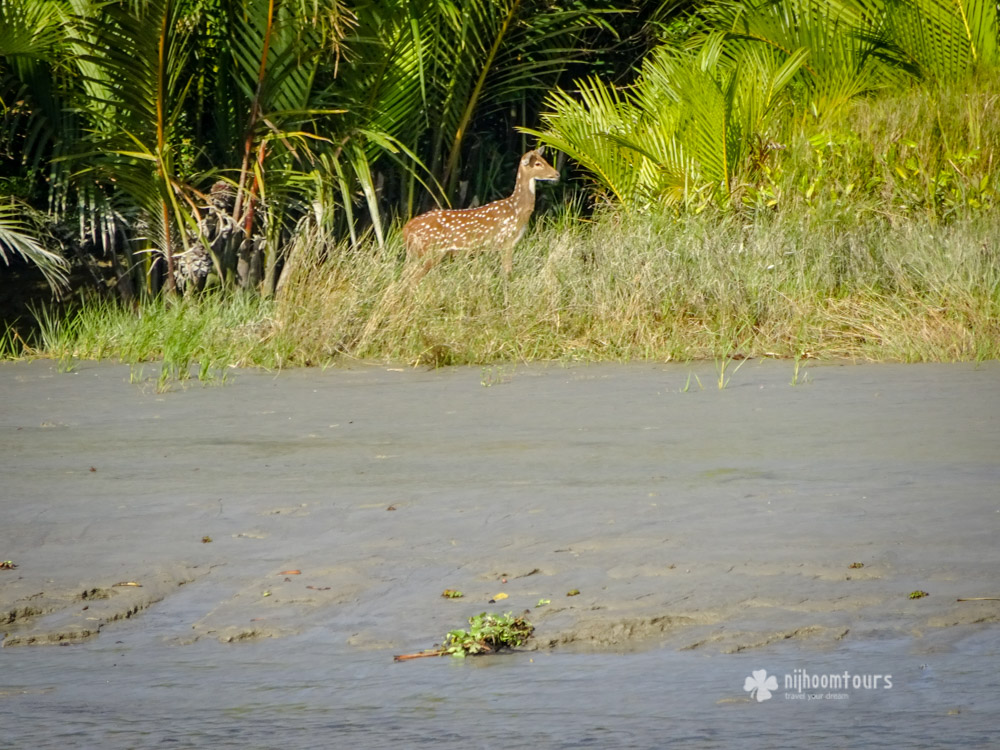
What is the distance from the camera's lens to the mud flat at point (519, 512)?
3.31m

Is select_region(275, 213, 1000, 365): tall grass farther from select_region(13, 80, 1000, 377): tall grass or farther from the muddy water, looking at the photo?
the muddy water

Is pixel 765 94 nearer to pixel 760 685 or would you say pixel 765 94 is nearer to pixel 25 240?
pixel 25 240

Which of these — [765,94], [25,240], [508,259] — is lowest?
[508,259]

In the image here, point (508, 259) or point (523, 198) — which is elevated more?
point (523, 198)

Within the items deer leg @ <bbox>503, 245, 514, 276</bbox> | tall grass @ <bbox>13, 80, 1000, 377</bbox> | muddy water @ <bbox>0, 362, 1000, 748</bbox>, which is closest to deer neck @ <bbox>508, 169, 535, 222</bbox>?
tall grass @ <bbox>13, 80, 1000, 377</bbox>

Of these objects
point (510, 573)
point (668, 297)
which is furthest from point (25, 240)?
point (510, 573)

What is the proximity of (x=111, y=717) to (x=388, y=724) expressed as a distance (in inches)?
21.0

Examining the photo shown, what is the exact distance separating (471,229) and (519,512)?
608 cm

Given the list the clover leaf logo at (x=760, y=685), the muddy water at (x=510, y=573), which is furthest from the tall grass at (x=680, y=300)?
the clover leaf logo at (x=760, y=685)

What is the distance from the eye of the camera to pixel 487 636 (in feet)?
10.0

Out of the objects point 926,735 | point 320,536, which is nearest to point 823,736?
point 926,735

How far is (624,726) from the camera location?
260 centimetres

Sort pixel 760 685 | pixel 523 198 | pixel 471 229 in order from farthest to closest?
pixel 523 198 → pixel 471 229 → pixel 760 685

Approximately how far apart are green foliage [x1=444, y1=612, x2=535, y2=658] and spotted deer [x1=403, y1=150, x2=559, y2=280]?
659 cm
